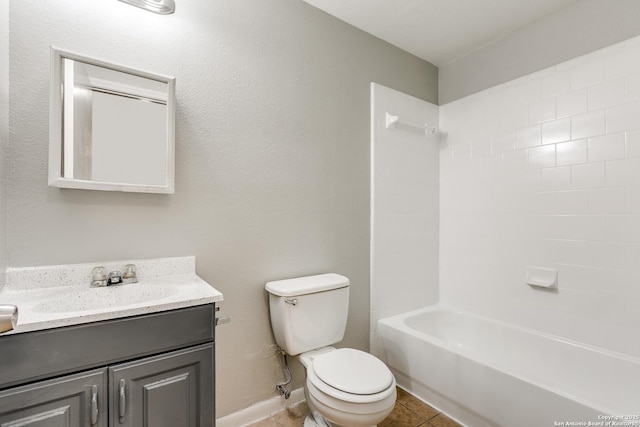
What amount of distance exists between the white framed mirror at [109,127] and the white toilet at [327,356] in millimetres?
858

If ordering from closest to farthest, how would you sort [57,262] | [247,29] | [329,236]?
1. [57,262]
2. [247,29]
3. [329,236]

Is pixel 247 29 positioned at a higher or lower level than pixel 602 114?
higher

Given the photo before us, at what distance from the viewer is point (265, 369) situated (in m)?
1.78

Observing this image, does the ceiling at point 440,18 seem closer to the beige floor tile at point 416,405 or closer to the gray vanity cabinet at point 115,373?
the gray vanity cabinet at point 115,373

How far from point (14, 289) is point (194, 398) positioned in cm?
81

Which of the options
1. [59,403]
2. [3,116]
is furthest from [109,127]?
[59,403]

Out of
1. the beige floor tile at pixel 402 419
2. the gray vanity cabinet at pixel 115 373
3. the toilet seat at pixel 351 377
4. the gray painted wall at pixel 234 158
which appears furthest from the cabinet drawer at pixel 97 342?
the beige floor tile at pixel 402 419

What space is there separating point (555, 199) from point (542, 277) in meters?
0.51

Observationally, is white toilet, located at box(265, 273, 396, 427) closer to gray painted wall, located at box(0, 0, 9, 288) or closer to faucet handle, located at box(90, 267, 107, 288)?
faucet handle, located at box(90, 267, 107, 288)

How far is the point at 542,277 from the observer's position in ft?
6.61

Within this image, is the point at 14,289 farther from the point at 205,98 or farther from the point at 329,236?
the point at 329,236

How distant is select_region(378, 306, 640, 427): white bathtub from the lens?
137 cm

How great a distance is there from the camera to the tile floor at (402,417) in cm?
175

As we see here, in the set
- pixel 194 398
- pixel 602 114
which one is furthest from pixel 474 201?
pixel 194 398
